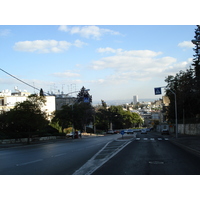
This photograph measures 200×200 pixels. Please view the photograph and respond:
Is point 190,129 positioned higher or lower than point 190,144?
lower

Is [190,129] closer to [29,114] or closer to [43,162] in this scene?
[29,114]

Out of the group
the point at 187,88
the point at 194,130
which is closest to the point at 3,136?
the point at 187,88

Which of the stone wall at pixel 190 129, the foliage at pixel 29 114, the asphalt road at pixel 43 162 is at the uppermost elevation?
the foliage at pixel 29 114

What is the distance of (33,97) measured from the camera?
35.4 m

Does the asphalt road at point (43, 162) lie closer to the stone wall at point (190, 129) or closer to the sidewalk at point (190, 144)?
the sidewalk at point (190, 144)

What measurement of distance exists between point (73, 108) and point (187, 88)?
3332 centimetres

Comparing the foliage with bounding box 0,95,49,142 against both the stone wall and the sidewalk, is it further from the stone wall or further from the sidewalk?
the stone wall

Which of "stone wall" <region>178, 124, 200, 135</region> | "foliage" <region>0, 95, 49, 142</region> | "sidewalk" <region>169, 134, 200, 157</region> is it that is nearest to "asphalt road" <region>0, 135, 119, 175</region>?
"sidewalk" <region>169, 134, 200, 157</region>

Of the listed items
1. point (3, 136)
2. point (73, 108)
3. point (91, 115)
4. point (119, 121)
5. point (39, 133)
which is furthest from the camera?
point (119, 121)

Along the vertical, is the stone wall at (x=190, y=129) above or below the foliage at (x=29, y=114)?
below

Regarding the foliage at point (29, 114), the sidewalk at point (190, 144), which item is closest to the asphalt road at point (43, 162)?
the sidewalk at point (190, 144)

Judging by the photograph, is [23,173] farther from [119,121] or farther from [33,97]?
[119,121]

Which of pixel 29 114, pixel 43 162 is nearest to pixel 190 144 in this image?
pixel 43 162

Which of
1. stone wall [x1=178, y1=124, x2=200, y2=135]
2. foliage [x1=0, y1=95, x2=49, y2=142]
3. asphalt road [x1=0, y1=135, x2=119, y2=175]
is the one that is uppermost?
foliage [x1=0, y1=95, x2=49, y2=142]
